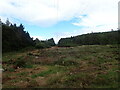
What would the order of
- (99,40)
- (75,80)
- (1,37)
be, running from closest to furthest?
(75,80) < (1,37) < (99,40)

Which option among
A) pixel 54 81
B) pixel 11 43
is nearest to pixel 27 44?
pixel 11 43

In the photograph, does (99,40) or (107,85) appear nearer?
(107,85)

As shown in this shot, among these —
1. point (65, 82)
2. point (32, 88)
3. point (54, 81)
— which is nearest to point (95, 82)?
point (65, 82)

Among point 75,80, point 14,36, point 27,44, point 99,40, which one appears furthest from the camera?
point 99,40

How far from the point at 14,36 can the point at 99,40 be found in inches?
997

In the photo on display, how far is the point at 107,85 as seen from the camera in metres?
8.14

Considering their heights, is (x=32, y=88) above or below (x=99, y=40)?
below

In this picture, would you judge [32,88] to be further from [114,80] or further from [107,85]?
[114,80]

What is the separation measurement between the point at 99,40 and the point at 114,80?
4153 centimetres

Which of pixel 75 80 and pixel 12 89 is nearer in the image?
pixel 12 89

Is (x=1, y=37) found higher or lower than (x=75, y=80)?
higher

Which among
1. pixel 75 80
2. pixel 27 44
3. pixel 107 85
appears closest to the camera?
pixel 107 85

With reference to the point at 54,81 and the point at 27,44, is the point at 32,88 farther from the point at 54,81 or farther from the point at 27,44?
the point at 27,44

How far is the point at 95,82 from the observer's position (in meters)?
8.67
